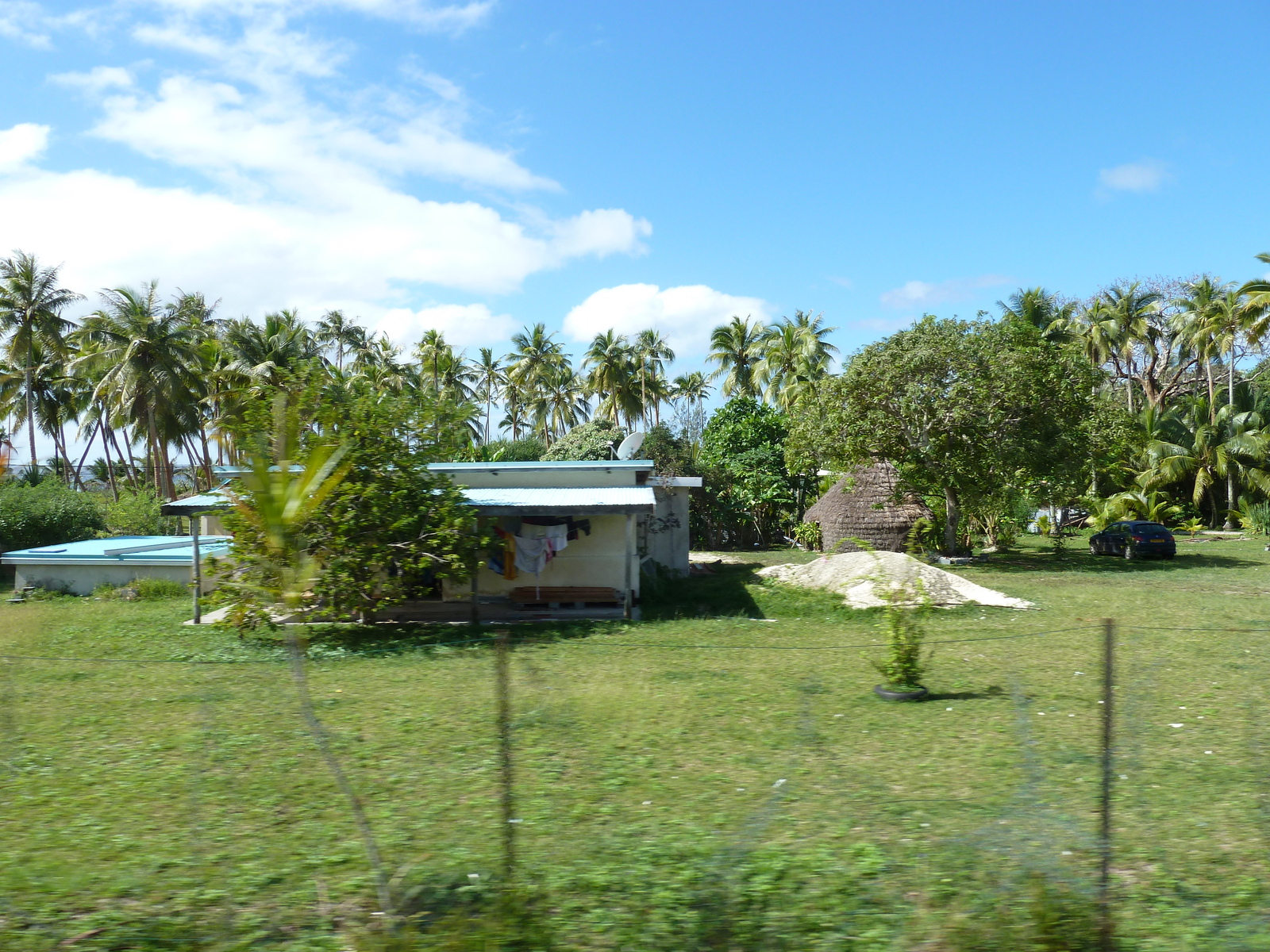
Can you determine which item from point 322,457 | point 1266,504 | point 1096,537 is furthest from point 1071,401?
point 322,457

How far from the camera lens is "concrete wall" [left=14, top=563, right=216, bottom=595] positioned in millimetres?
20094

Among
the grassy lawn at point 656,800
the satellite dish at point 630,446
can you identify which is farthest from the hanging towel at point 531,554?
the satellite dish at point 630,446

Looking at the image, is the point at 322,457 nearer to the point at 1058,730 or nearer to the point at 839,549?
the point at 1058,730

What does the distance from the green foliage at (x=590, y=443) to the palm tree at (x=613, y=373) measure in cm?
2100

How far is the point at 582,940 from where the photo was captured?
3713 mm

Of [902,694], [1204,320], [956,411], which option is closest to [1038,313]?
[1204,320]

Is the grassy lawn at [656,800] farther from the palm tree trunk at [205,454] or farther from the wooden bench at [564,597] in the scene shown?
the palm tree trunk at [205,454]

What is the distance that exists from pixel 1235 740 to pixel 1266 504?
35.4 metres

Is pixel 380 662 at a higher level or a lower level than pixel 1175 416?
lower

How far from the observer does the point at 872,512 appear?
27234mm

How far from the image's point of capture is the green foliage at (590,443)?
31.8 metres

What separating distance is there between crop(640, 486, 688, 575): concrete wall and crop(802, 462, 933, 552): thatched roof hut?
5455mm

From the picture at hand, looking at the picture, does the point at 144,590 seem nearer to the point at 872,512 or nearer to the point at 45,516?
the point at 45,516

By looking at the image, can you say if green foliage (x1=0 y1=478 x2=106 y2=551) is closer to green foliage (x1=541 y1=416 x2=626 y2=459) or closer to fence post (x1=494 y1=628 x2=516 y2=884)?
green foliage (x1=541 y1=416 x2=626 y2=459)
